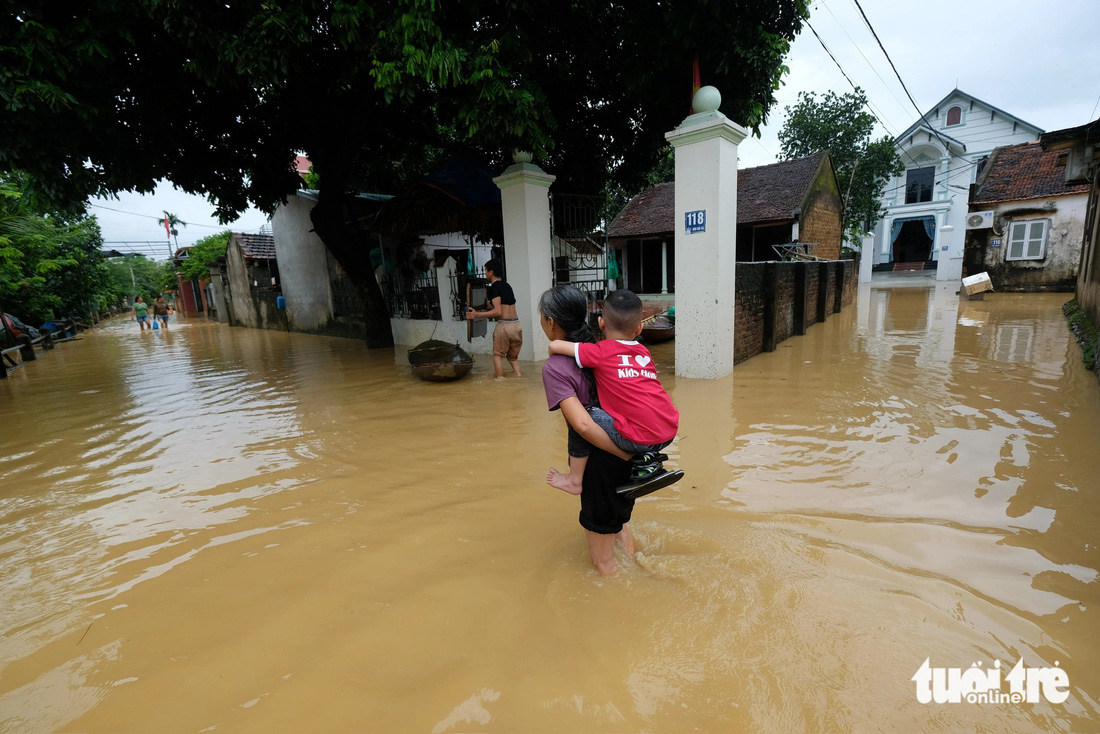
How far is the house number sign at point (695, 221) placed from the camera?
6.27m

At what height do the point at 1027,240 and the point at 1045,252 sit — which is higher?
the point at 1027,240

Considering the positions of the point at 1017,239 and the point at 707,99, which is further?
the point at 1017,239

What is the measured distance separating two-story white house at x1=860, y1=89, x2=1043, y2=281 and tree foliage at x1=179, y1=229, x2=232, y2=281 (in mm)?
34299

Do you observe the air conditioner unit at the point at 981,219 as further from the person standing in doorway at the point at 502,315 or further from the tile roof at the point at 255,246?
the tile roof at the point at 255,246

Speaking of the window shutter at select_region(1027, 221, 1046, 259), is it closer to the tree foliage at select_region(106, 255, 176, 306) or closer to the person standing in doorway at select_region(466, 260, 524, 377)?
the person standing in doorway at select_region(466, 260, 524, 377)

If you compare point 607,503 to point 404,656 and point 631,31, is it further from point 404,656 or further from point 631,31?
point 631,31

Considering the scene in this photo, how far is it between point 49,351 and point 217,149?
10370 millimetres

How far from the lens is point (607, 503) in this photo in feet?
8.00

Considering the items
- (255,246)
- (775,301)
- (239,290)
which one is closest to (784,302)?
(775,301)

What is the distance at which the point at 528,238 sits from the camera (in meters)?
7.97

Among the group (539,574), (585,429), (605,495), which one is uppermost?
(585,429)

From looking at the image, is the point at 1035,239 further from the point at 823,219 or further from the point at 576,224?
the point at 576,224

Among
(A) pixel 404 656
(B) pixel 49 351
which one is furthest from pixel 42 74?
(B) pixel 49 351

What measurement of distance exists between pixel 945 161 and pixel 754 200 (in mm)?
16153
